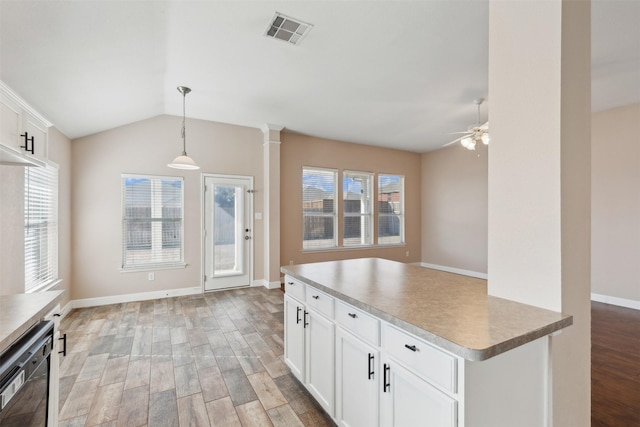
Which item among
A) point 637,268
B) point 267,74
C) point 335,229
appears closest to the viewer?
point 267,74

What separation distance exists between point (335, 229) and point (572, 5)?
5264 millimetres

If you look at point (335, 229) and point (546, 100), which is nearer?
point (546, 100)

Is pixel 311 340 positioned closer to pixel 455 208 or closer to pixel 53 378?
pixel 53 378

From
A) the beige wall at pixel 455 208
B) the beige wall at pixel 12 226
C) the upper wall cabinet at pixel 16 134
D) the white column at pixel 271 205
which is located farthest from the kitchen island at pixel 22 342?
the beige wall at pixel 455 208

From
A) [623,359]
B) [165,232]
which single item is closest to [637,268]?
[623,359]

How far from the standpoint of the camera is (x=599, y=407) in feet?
6.93

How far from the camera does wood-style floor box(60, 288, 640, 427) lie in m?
2.03

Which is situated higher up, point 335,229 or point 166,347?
point 335,229

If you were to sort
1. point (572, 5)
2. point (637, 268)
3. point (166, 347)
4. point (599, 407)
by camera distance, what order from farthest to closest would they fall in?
point (637, 268) → point (166, 347) → point (599, 407) → point (572, 5)

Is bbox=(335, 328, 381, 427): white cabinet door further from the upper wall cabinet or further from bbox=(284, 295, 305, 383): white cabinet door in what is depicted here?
the upper wall cabinet

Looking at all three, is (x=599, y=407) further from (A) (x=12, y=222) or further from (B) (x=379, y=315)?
(A) (x=12, y=222)

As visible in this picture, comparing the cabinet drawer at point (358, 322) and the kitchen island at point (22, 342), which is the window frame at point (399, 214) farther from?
the kitchen island at point (22, 342)

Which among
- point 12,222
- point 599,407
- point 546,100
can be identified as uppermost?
point 546,100

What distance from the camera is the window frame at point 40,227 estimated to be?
9.93 feet
